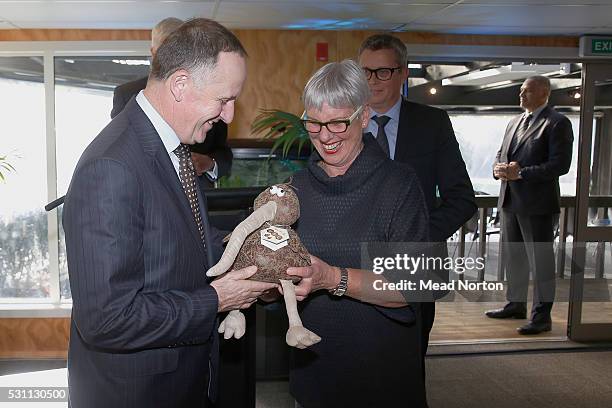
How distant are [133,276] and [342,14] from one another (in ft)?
9.41

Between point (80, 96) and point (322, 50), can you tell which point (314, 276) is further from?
point (80, 96)

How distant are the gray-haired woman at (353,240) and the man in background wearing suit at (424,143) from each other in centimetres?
58

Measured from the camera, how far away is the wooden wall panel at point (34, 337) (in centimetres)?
445

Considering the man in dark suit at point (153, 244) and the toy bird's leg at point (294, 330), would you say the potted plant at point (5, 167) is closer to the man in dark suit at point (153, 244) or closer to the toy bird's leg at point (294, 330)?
the man in dark suit at point (153, 244)

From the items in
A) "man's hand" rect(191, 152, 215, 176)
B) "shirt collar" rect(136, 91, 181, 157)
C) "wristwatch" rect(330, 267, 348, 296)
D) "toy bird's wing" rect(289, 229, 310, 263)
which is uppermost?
"shirt collar" rect(136, 91, 181, 157)

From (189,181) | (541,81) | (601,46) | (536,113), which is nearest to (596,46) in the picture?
(601,46)

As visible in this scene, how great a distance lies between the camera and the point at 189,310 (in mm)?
1201

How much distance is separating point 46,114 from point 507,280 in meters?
3.57

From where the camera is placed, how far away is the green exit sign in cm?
427

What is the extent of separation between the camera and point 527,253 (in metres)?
4.38

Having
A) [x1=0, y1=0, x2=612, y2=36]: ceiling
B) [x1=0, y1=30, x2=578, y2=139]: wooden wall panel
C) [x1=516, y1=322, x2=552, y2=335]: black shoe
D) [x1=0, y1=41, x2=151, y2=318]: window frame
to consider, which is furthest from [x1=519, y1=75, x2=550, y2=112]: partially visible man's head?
[x1=0, y1=41, x2=151, y2=318]: window frame

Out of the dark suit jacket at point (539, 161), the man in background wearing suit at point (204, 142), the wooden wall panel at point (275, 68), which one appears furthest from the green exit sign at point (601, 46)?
the man in background wearing suit at point (204, 142)

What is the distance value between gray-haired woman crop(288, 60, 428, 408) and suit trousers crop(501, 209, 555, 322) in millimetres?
3075

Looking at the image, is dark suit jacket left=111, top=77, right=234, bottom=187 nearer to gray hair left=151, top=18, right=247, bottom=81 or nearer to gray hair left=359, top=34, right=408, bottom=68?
gray hair left=359, top=34, right=408, bottom=68
